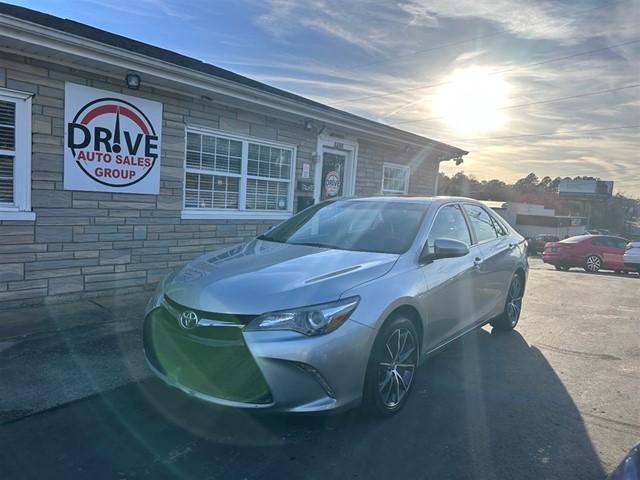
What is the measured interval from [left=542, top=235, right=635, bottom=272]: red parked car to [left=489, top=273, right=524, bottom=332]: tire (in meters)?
15.9

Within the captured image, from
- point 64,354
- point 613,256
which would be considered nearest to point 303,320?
point 64,354

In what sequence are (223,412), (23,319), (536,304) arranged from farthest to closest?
(536,304)
(23,319)
(223,412)

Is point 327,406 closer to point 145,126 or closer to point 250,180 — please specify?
point 145,126

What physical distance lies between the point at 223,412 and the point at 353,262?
1483 millimetres

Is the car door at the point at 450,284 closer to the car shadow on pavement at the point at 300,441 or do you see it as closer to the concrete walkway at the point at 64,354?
the car shadow on pavement at the point at 300,441

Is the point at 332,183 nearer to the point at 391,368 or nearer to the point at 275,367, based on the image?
the point at 391,368

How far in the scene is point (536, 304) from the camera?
8.21 m

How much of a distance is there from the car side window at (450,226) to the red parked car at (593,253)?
57.7ft

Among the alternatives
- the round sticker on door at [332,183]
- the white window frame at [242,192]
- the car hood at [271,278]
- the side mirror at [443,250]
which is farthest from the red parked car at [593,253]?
the car hood at [271,278]

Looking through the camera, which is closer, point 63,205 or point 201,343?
point 201,343

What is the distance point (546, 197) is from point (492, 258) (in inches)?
3558

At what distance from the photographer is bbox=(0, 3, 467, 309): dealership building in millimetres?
5695

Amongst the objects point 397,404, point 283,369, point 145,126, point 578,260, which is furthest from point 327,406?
point 578,260

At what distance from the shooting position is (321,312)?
2963 millimetres
